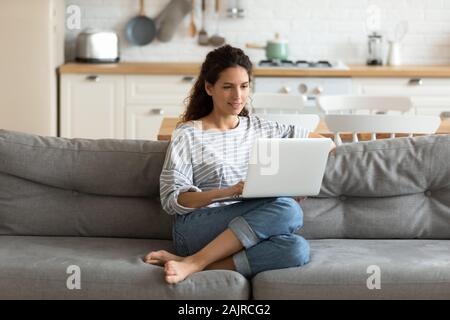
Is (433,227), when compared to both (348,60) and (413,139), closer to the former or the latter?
(413,139)

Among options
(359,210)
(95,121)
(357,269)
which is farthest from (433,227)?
(95,121)

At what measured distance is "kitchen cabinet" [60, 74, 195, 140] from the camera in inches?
234

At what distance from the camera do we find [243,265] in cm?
303

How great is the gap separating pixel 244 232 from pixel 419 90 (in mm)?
3184

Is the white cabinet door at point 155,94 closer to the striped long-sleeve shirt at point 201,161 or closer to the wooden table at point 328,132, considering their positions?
the wooden table at point 328,132

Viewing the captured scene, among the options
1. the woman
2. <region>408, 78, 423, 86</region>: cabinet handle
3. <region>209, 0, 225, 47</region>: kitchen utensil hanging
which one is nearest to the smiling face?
the woman

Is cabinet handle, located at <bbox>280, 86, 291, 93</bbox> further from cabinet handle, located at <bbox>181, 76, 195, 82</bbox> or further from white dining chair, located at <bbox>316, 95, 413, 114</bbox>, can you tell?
white dining chair, located at <bbox>316, 95, 413, 114</bbox>

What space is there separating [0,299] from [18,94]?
3.04 metres

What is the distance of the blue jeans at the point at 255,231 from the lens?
3020mm

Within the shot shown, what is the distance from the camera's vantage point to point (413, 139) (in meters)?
3.52

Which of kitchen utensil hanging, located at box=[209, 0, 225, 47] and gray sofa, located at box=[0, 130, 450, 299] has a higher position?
kitchen utensil hanging, located at box=[209, 0, 225, 47]

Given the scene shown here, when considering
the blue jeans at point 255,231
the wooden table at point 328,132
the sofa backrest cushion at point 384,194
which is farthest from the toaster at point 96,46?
the blue jeans at point 255,231

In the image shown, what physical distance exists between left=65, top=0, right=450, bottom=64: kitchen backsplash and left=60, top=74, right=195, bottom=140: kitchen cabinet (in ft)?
1.90

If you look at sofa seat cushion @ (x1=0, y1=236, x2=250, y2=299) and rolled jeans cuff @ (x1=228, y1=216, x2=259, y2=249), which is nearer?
sofa seat cushion @ (x1=0, y1=236, x2=250, y2=299)
